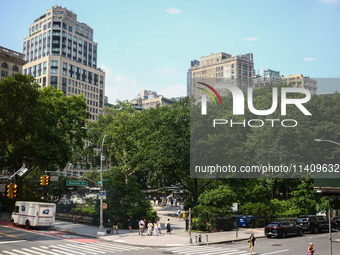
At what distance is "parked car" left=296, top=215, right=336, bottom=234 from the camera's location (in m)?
39.0

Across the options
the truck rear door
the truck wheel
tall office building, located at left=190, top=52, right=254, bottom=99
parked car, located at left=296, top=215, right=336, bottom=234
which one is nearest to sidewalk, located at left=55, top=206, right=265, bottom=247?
the truck rear door

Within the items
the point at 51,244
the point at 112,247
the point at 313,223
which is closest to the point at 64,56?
the point at 313,223

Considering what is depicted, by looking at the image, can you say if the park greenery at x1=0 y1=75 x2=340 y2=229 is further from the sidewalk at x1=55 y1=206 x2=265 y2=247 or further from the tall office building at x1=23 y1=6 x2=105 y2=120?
the tall office building at x1=23 y1=6 x2=105 y2=120

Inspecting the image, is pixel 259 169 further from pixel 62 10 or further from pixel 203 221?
pixel 62 10

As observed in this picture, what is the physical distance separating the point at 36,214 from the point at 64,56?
458 ft

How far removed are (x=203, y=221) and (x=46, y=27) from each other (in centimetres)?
15087

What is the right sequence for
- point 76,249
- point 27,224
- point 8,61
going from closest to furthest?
point 76,249 → point 27,224 → point 8,61

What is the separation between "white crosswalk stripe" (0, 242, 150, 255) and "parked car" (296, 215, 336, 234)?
19.6 m

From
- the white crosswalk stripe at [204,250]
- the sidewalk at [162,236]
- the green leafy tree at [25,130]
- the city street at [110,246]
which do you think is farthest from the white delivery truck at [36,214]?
the white crosswalk stripe at [204,250]

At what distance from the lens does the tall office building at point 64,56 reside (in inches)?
5778

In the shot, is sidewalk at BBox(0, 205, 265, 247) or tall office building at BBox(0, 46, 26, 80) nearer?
sidewalk at BBox(0, 205, 265, 247)

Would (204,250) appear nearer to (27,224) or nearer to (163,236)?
(163,236)

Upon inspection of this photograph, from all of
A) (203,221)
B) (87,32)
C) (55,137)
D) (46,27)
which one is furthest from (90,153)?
(87,32)

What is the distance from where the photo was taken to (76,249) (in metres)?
27.1
